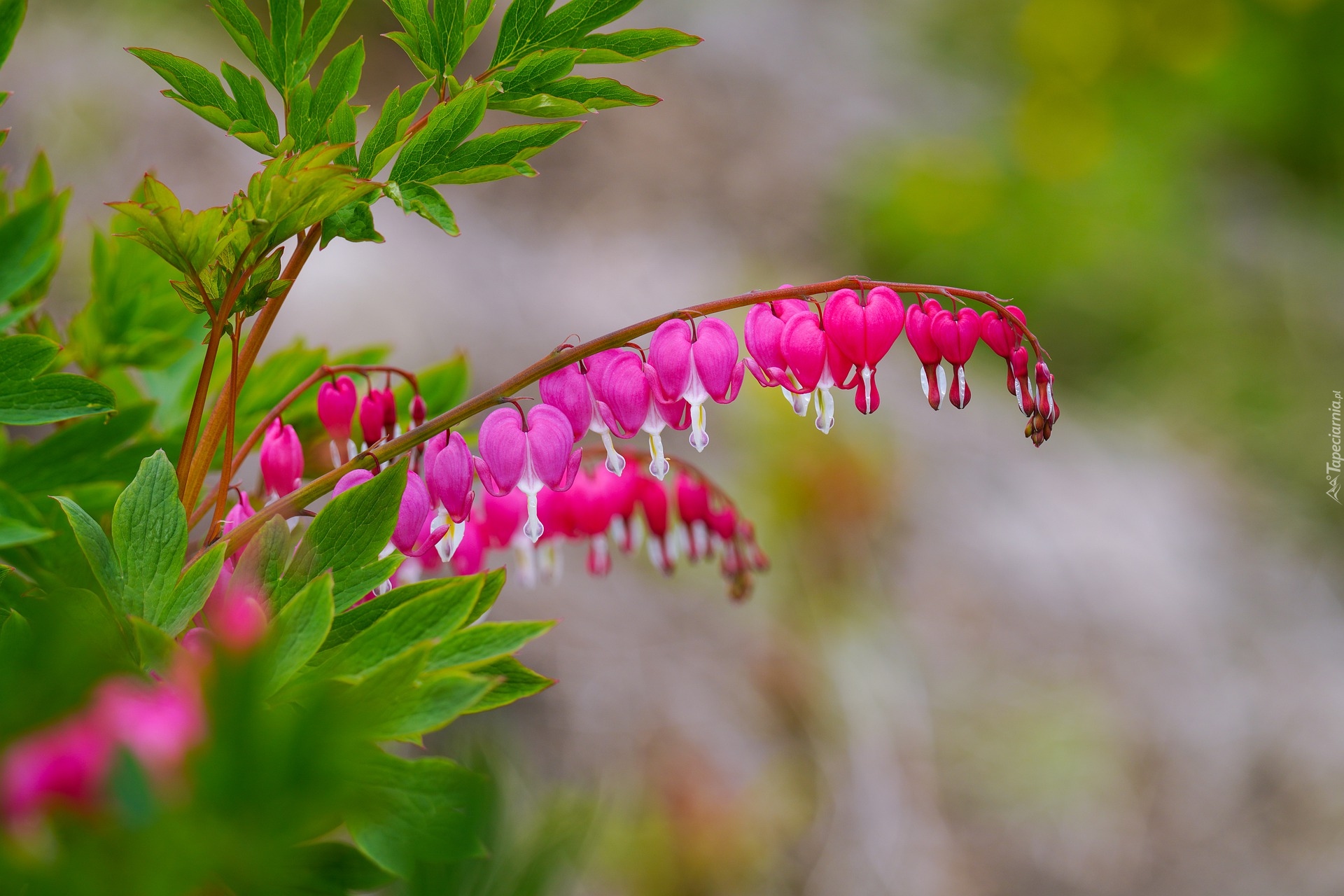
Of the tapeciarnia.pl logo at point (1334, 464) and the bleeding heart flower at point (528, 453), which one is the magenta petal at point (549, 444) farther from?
the tapeciarnia.pl logo at point (1334, 464)

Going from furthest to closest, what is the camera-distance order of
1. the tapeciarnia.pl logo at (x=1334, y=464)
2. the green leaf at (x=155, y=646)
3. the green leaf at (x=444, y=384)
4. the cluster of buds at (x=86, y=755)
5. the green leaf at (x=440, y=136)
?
the tapeciarnia.pl logo at (x=1334, y=464), the green leaf at (x=444, y=384), the green leaf at (x=440, y=136), the green leaf at (x=155, y=646), the cluster of buds at (x=86, y=755)

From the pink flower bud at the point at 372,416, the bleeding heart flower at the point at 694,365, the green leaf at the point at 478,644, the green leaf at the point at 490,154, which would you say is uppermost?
the green leaf at the point at 490,154

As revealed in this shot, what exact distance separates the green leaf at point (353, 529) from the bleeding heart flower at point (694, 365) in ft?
0.60

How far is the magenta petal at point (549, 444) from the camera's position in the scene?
1.80 ft

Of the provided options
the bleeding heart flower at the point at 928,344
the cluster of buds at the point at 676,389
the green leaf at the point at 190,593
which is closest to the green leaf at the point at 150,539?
the green leaf at the point at 190,593

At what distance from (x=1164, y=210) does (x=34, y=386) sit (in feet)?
14.0

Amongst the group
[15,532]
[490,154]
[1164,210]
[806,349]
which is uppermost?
[1164,210]

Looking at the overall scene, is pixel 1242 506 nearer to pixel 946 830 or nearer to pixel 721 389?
pixel 946 830

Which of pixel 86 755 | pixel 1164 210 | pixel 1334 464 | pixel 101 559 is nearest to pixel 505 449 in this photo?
pixel 101 559

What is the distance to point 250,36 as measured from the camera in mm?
500

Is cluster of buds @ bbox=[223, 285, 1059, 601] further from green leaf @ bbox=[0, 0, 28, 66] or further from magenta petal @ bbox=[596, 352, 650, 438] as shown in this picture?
green leaf @ bbox=[0, 0, 28, 66]

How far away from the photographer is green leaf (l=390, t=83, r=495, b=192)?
45 centimetres

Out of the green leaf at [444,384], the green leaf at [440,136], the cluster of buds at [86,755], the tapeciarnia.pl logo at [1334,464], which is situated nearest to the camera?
the cluster of buds at [86,755]

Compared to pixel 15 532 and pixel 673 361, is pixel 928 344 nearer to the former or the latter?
pixel 673 361
